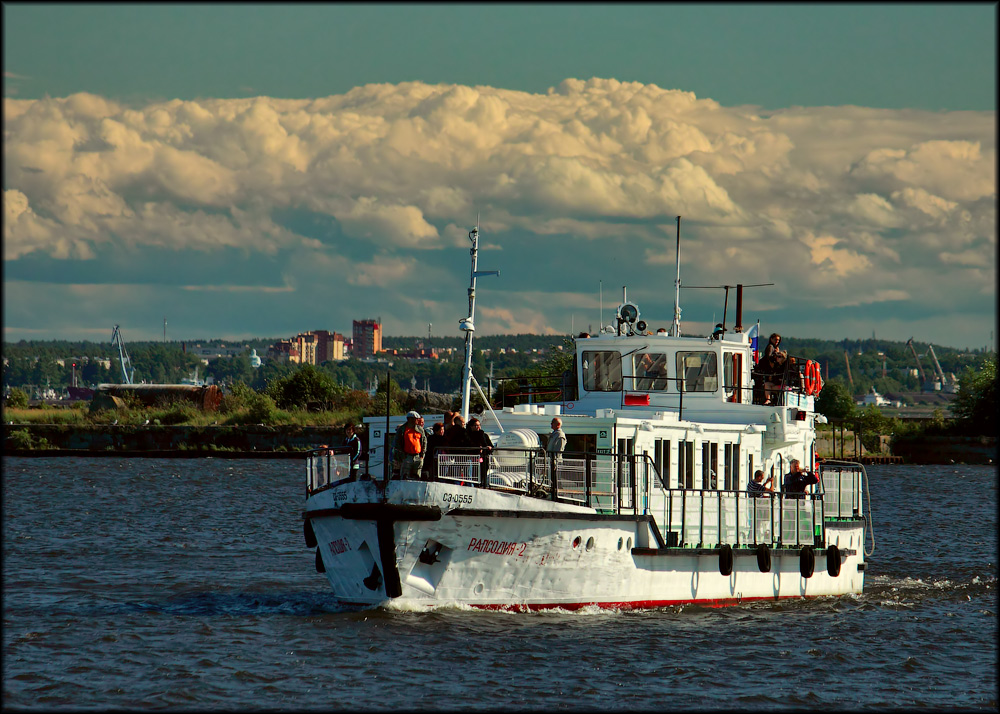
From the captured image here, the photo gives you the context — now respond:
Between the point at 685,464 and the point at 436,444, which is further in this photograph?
the point at 685,464

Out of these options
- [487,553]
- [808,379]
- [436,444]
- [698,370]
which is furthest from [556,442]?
[808,379]

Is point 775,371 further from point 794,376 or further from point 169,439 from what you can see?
point 169,439

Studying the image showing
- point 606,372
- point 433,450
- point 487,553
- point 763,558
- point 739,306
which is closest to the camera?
point 487,553

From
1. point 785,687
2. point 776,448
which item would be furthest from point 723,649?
point 776,448

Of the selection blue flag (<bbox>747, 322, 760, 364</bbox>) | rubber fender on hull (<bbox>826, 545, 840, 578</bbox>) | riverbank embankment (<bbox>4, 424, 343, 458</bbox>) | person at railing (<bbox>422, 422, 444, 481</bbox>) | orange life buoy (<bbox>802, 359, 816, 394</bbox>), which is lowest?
riverbank embankment (<bbox>4, 424, 343, 458</bbox>)

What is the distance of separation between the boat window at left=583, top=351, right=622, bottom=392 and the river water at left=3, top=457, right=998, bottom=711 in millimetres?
5952

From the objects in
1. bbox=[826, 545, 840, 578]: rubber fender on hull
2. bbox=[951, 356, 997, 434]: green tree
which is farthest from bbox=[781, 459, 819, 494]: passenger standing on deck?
bbox=[951, 356, 997, 434]: green tree

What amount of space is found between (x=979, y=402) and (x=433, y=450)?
293 feet

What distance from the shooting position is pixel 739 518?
81.3 ft

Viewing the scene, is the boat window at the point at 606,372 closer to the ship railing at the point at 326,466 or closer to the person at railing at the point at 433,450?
the ship railing at the point at 326,466

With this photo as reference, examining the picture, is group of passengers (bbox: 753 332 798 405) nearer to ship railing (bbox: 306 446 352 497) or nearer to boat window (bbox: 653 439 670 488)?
boat window (bbox: 653 439 670 488)

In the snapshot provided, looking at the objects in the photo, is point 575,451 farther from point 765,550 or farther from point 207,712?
point 207,712

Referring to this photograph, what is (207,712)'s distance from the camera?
17.1m

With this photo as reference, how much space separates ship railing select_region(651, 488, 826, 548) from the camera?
23.8 meters
